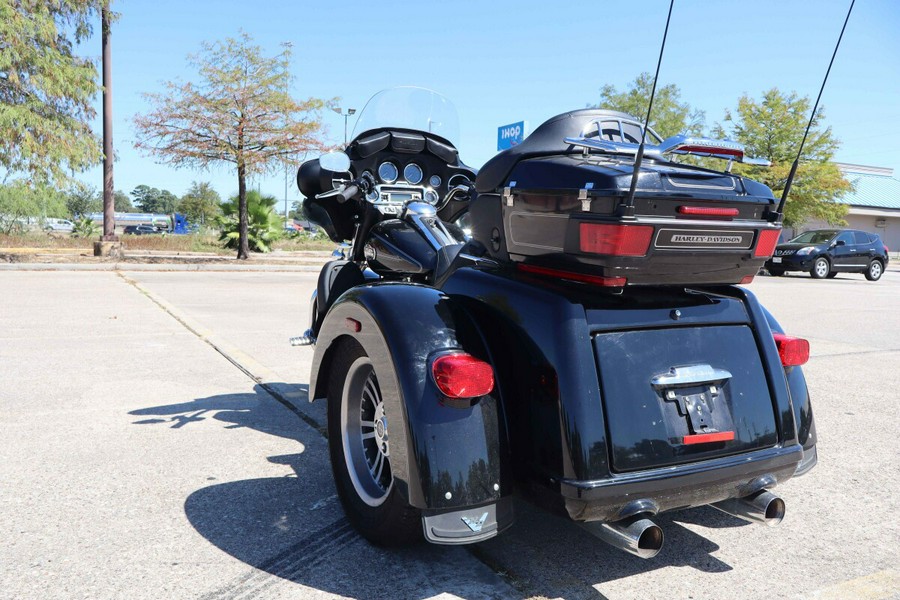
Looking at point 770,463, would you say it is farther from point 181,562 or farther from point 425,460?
point 181,562

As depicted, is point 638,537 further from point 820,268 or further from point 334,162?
point 820,268

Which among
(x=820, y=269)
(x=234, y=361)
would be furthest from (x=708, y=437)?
(x=820, y=269)

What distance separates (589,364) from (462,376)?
422 millimetres

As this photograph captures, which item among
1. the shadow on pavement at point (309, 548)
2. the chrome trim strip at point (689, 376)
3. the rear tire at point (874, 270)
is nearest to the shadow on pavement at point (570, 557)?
the shadow on pavement at point (309, 548)

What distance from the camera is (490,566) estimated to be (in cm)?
261

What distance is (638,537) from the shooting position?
7.25ft

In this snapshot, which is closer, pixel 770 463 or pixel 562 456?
pixel 562 456

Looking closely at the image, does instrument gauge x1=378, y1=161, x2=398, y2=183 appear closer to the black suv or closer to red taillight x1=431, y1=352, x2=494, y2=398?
red taillight x1=431, y1=352, x2=494, y2=398

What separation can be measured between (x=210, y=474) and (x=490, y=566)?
5.34 ft

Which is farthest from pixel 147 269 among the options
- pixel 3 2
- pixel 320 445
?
pixel 320 445

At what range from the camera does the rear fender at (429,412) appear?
231cm

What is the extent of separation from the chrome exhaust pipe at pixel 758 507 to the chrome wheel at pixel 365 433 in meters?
1.27

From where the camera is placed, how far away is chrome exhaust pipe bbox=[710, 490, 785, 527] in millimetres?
2506

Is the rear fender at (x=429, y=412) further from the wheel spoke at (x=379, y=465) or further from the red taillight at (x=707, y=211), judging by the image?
the red taillight at (x=707, y=211)
